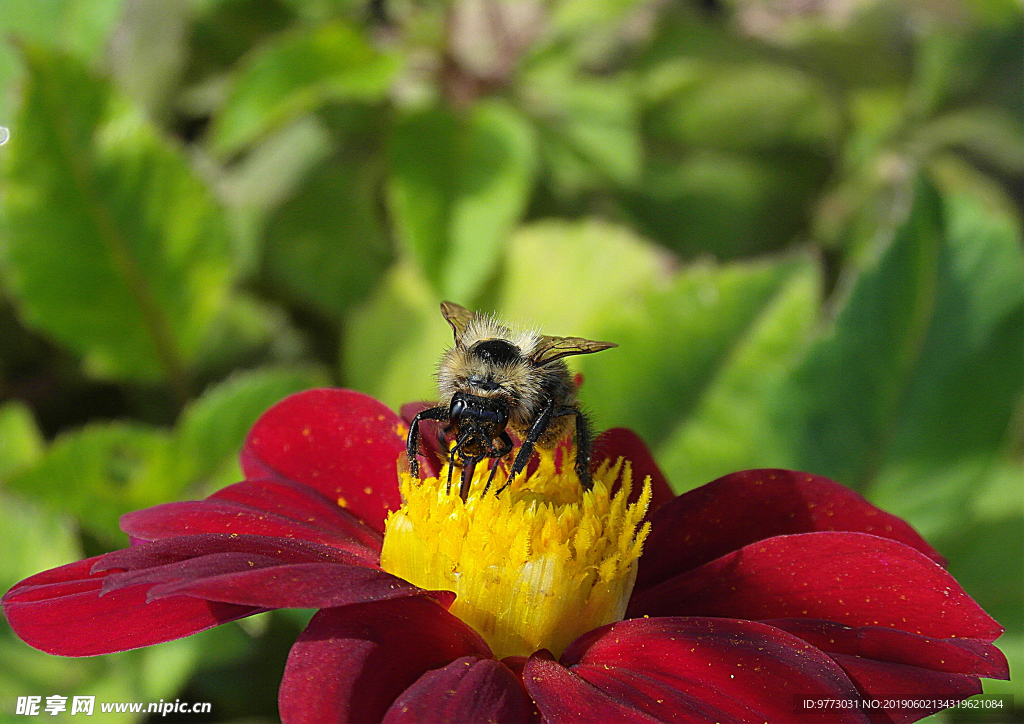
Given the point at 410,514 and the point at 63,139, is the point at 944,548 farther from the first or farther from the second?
the point at 63,139

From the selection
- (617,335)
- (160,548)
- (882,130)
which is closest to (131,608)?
(160,548)

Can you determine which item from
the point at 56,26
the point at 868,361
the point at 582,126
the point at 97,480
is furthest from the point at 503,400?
the point at 56,26

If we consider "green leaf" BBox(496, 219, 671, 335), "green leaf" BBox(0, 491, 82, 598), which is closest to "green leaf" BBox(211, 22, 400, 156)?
"green leaf" BBox(496, 219, 671, 335)

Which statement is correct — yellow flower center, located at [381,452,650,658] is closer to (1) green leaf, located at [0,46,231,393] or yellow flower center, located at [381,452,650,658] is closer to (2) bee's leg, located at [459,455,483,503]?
(2) bee's leg, located at [459,455,483,503]

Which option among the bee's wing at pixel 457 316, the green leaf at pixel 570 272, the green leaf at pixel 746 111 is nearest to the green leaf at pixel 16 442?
the green leaf at pixel 570 272

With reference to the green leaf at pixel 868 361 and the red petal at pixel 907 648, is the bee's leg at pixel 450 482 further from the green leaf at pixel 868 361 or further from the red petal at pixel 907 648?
the green leaf at pixel 868 361
